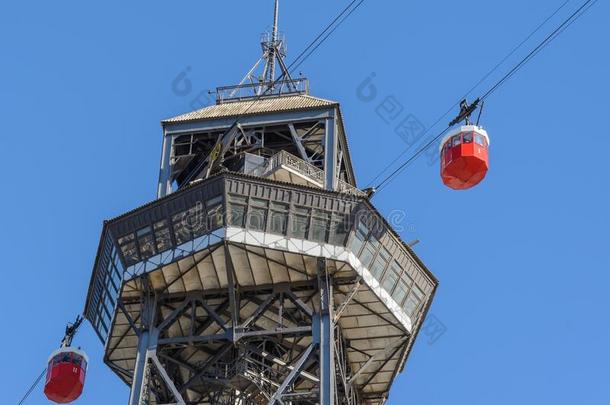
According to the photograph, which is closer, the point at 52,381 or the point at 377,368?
the point at 52,381

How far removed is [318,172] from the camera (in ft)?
236

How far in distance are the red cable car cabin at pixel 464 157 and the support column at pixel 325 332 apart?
10531 mm

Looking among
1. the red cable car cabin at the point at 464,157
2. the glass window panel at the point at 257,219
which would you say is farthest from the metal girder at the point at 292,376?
the red cable car cabin at the point at 464,157

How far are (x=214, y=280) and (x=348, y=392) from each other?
32.1 ft

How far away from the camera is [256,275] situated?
68.6 m

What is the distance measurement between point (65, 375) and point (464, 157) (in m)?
24.6

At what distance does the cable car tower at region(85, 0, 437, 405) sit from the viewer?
67.2 metres

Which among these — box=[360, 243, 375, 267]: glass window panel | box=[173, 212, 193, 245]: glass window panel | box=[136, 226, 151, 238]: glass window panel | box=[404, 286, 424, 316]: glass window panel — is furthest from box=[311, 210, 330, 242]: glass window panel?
box=[136, 226, 151, 238]: glass window panel

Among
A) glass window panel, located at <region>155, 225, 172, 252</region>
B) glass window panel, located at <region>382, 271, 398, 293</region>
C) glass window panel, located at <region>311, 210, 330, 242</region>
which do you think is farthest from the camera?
glass window panel, located at <region>382, 271, 398, 293</region>

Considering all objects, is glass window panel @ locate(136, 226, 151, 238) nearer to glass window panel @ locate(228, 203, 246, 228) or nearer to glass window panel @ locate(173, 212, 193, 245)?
glass window panel @ locate(173, 212, 193, 245)

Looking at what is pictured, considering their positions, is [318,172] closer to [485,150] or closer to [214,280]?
[214,280]

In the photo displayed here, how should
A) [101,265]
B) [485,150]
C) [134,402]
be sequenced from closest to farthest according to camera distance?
[485,150]
[134,402]
[101,265]

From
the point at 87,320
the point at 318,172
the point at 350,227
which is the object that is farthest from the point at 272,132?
the point at 87,320

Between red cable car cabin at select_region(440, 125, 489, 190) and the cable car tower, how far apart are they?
9222 mm
